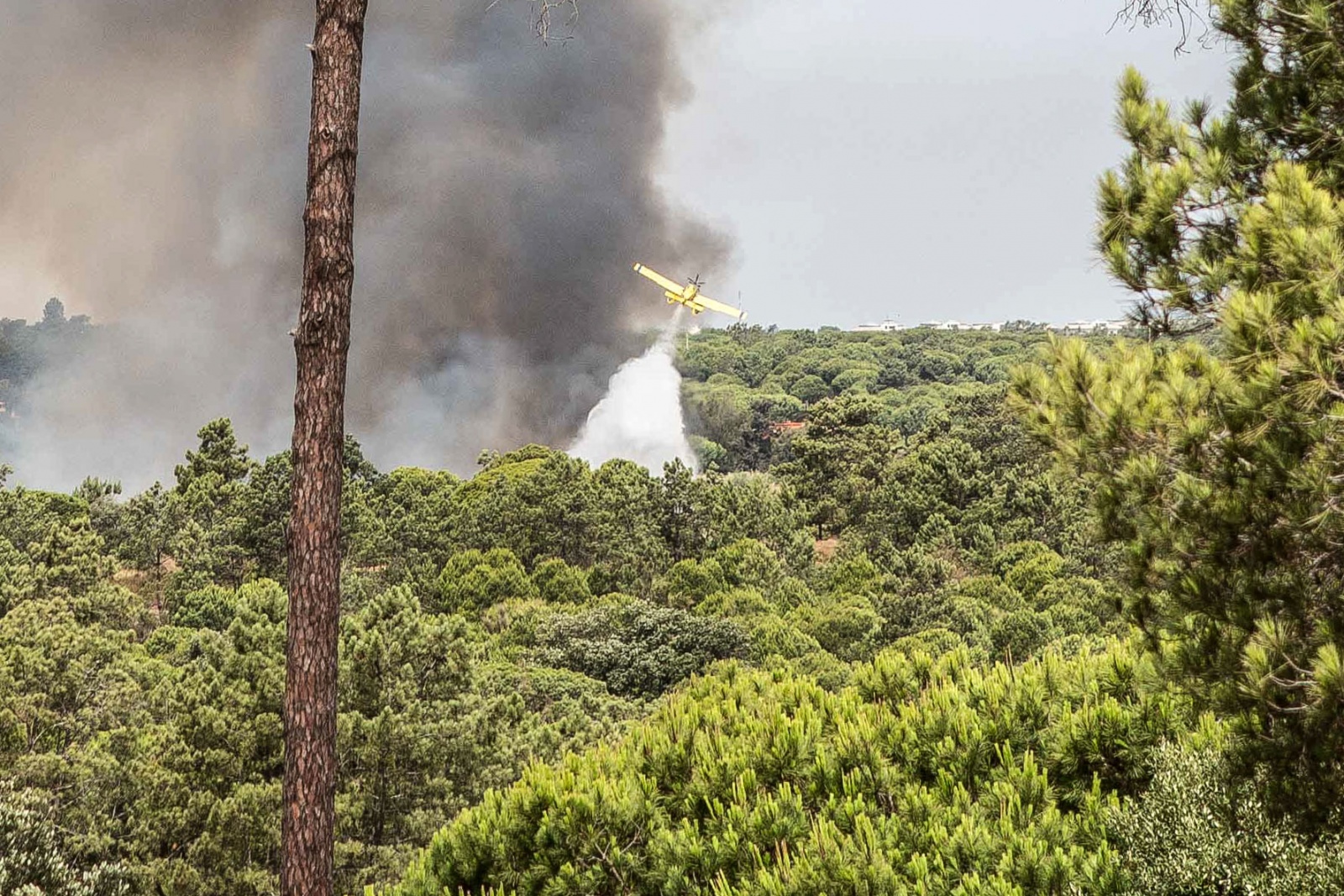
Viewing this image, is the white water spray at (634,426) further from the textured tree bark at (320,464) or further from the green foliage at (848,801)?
the textured tree bark at (320,464)

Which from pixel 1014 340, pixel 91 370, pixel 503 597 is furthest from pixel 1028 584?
pixel 1014 340

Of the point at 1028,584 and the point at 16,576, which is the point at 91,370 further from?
the point at 1028,584

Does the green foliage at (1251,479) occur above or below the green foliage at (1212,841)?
above

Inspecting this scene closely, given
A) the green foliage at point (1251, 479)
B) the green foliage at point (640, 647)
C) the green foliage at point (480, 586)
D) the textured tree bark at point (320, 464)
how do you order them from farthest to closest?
the green foliage at point (480, 586) < the green foliage at point (640, 647) < the textured tree bark at point (320, 464) < the green foliage at point (1251, 479)

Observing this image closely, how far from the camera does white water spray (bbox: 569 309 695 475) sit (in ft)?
228

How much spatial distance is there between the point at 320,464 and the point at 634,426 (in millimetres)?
67153

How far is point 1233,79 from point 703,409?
236 feet

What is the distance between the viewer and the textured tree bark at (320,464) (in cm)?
365

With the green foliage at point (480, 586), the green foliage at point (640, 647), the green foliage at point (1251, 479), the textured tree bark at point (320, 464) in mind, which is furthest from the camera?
the green foliage at point (480, 586)

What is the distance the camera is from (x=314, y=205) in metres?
3.88

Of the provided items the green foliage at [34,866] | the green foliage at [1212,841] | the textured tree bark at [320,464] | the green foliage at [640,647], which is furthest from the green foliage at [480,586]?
the green foliage at [1212,841]

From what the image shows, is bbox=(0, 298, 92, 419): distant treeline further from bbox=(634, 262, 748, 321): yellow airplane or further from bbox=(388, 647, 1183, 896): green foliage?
bbox=(388, 647, 1183, 896): green foliage

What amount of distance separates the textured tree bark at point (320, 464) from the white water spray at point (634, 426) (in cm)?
6453

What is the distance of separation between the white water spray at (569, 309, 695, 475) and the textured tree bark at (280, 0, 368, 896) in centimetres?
6453
